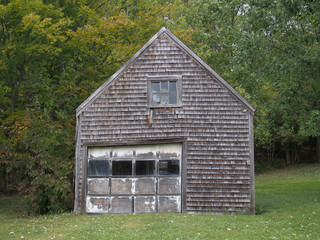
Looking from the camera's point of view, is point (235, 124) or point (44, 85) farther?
point (44, 85)

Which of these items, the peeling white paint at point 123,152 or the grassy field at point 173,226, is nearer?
the grassy field at point 173,226

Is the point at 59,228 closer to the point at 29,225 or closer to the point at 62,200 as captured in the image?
the point at 29,225

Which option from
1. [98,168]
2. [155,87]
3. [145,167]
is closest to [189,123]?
[155,87]

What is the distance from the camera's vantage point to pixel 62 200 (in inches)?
623

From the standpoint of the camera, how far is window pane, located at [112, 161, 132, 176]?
14430mm

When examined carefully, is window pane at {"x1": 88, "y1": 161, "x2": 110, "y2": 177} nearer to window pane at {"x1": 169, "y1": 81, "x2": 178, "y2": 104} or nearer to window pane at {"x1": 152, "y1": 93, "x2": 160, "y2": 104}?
window pane at {"x1": 152, "y1": 93, "x2": 160, "y2": 104}

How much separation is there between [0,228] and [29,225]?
32.4 inches

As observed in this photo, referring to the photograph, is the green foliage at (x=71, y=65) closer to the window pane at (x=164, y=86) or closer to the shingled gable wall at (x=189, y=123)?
the shingled gable wall at (x=189, y=123)

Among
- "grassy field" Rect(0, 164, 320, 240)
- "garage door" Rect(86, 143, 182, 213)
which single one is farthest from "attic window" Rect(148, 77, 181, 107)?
"grassy field" Rect(0, 164, 320, 240)

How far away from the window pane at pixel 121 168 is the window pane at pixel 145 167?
0.92 feet

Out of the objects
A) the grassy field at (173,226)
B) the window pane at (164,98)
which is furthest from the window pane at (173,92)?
the grassy field at (173,226)

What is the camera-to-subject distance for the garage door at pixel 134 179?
14.3 meters

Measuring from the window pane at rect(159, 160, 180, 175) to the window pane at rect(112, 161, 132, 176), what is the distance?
109 cm

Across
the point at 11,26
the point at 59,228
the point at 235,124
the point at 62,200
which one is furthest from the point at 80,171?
the point at 11,26
